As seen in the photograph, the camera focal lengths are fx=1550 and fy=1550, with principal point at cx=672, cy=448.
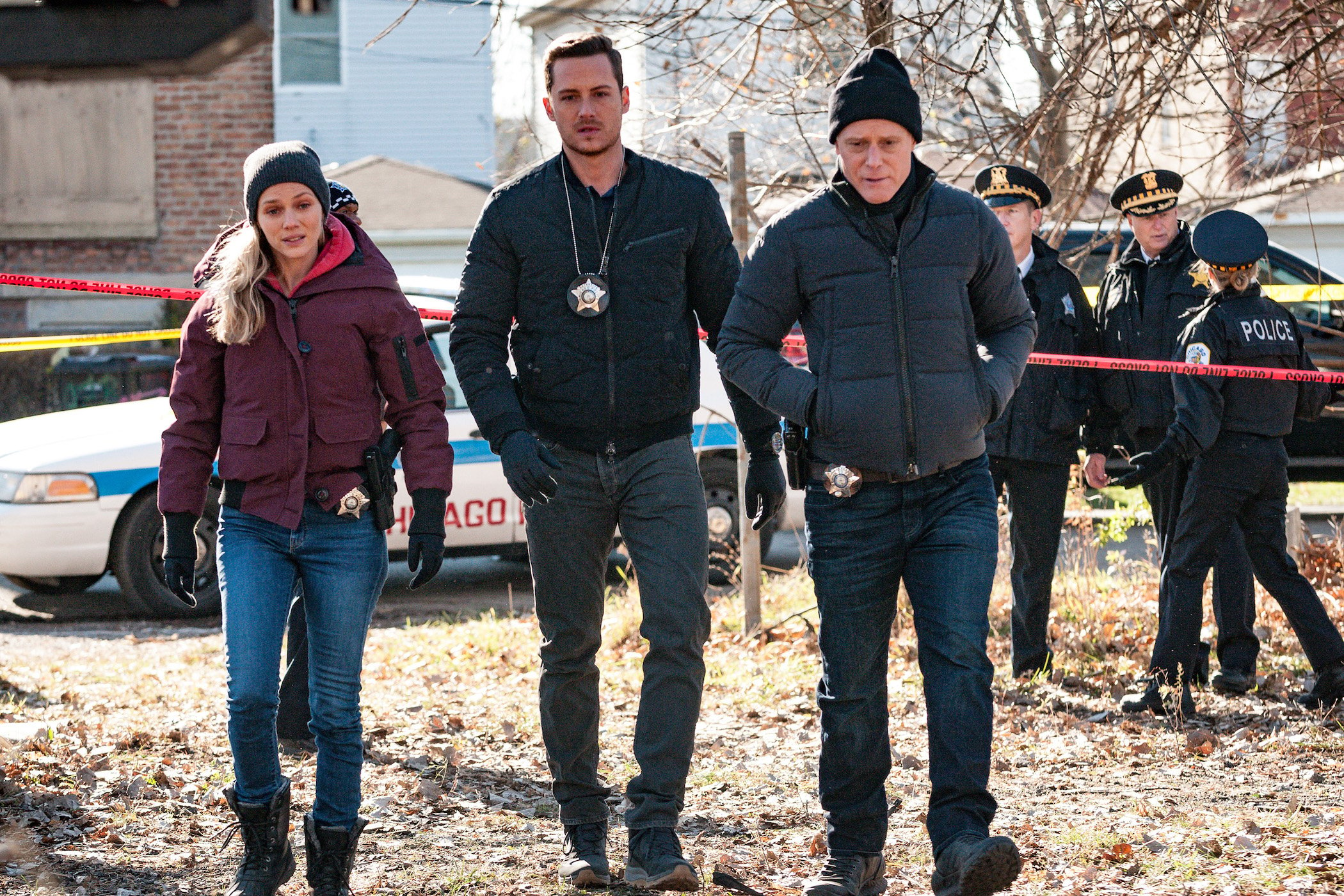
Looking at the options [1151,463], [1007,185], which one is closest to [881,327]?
[1151,463]

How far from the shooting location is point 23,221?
58.9 ft

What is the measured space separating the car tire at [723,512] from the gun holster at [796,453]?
565cm

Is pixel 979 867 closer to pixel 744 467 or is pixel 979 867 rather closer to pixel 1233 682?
pixel 1233 682

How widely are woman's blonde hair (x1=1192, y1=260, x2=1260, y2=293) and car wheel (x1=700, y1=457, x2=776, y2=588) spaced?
13.6 feet

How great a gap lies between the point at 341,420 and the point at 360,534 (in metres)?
0.31

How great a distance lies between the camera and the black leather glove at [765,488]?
4.42 meters

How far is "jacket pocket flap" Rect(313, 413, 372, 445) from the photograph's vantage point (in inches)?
160

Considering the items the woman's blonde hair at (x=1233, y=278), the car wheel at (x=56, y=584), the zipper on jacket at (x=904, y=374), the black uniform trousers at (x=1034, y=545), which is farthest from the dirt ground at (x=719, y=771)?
the woman's blonde hair at (x=1233, y=278)

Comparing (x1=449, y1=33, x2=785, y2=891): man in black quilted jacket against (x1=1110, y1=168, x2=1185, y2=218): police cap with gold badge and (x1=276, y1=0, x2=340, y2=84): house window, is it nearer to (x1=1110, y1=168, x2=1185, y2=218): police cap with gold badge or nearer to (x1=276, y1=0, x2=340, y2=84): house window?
(x1=1110, y1=168, x2=1185, y2=218): police cap with gold badge

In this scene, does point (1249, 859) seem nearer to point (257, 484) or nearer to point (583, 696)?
point (583, 696)

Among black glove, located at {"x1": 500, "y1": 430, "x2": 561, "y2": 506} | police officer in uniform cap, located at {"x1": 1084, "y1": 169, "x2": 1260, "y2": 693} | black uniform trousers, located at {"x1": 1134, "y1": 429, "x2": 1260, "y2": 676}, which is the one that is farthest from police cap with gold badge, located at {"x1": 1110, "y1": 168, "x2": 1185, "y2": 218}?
black glove, located at {"x1": 500, "y1": 430, "x2": 561, "y2": 506}

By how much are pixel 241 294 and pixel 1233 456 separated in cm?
387

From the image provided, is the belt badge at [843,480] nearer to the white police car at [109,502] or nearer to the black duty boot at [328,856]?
the black duty boot at [328,856]

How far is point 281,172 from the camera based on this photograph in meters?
4.05
